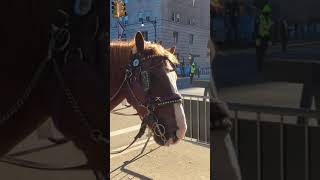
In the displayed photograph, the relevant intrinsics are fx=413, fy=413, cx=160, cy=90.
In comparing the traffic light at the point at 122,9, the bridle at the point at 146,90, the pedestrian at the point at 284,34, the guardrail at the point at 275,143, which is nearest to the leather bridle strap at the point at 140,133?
the bridle at the point at 146,90

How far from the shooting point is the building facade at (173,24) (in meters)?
2.83

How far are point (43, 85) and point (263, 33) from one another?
1.20 m

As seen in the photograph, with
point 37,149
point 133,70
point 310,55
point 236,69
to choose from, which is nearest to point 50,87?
point 37,149

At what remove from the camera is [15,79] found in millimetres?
2160

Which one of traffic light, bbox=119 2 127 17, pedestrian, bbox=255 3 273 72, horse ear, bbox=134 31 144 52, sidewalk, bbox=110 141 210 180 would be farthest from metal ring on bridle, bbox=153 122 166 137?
pedestrian, bbox=255 3 273 72

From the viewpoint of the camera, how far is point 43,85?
7.44ft

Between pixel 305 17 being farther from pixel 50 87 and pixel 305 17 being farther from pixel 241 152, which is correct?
pixel 50 87

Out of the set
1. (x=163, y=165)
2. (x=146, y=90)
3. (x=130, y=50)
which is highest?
(x=130, y=50)

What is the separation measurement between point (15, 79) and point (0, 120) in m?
0.23

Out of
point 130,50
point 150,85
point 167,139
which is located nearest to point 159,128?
point 167,139

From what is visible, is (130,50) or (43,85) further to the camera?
(130,50)

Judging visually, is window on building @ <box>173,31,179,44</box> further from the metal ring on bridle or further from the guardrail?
the guardrail

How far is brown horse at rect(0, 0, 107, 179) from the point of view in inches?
84.7

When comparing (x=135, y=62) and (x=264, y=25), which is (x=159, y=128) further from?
(x=264, y=25)
